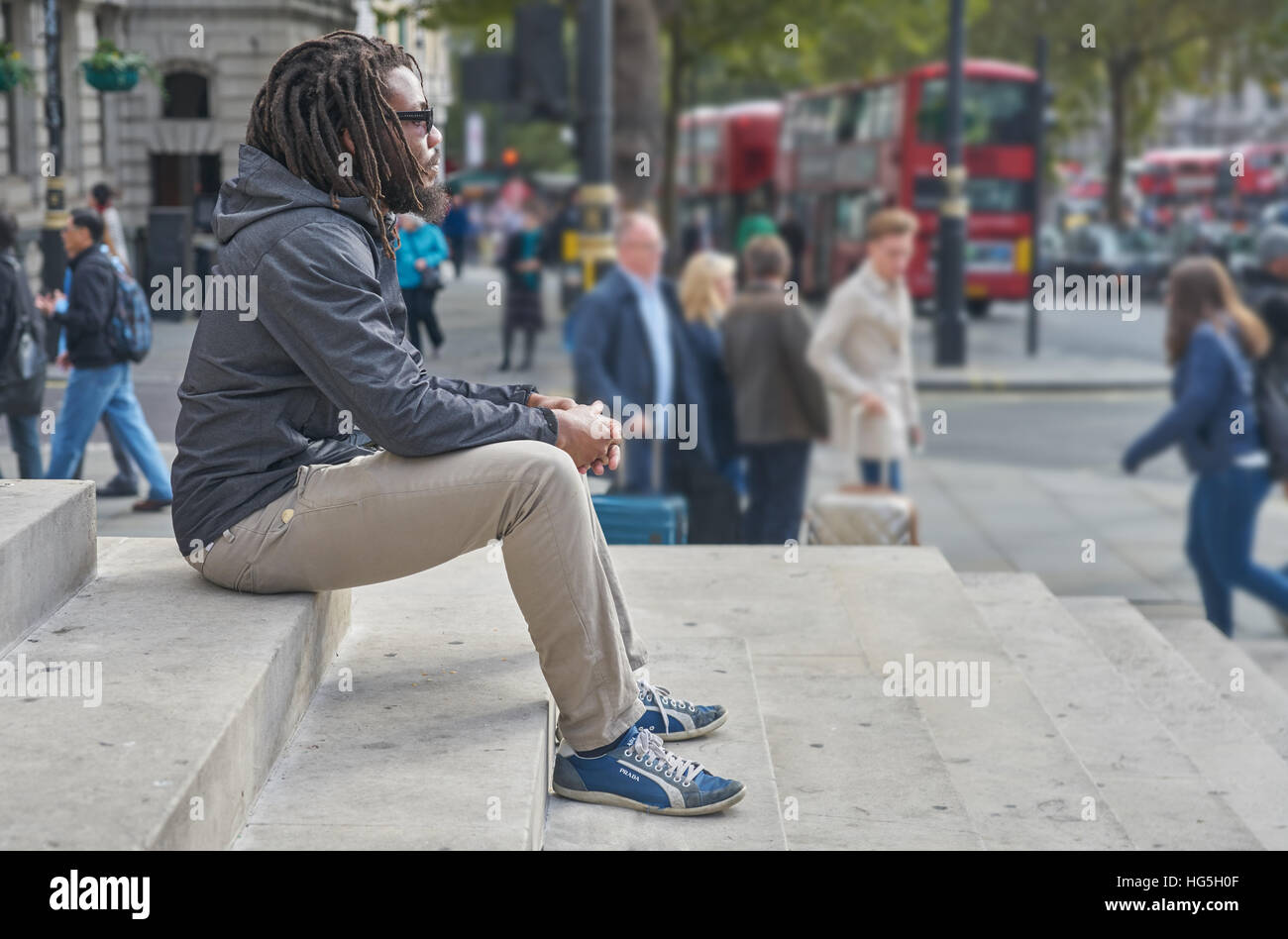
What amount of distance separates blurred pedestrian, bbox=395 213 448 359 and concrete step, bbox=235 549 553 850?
1.98 m

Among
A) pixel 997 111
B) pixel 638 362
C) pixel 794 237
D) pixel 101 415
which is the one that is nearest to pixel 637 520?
pixel 638 362

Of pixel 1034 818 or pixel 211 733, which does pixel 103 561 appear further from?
pixel 1034 818

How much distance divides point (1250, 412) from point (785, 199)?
22.4 m

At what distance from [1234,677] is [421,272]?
304 cm

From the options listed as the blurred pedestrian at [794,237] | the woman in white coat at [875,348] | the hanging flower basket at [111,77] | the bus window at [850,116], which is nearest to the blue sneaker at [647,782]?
the hanging flower basket at [111,77]

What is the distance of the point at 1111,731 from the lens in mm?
4242

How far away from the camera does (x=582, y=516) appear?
3119 millimetres

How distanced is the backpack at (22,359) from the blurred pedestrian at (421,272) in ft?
4.04

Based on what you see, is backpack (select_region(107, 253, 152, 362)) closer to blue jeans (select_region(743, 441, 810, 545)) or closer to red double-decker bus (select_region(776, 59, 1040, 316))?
blue jeans (select_region(743, 441, 810, 545))

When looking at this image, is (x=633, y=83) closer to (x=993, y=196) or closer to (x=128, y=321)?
(x=993, y=196)

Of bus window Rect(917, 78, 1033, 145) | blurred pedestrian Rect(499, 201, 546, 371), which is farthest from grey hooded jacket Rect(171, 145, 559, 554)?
bus window Rect(917, 78, 1033, 145)

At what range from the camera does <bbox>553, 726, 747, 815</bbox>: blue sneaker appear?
10.4 feet
